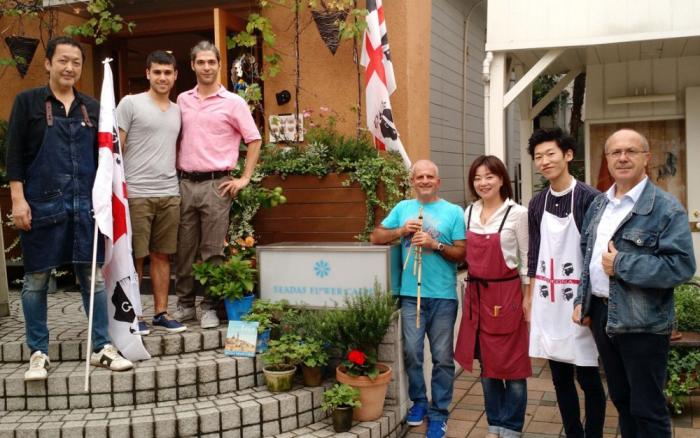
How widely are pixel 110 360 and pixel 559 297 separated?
2682 millimetres

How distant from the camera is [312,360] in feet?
13.2

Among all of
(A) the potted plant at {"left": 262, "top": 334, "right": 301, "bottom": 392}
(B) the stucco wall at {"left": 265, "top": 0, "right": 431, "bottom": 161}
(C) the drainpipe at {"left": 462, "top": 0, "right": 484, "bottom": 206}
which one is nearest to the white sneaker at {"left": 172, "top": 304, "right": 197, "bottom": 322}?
(A) the potted plant at {"left": 262, "top": 334, "right": 301, "bottom": 392}

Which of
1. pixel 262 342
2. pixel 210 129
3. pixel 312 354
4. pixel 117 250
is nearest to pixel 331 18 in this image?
pixel 210 129

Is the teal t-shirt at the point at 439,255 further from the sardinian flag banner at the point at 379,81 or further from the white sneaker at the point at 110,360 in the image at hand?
the white sneaker at the point at 110,360

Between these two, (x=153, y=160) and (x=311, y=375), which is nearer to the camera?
(x=311, y=375)

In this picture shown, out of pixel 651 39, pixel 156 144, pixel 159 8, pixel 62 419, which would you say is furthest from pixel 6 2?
pixel 651 39

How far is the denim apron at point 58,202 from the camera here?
3861 mm

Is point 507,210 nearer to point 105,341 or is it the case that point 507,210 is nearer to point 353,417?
point 353,417

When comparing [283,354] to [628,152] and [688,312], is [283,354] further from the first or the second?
[688,312]

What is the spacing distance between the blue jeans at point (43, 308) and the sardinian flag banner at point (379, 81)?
2.67m

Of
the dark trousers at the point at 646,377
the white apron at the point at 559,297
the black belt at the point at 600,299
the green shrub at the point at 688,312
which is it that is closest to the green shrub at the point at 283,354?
the white apron at the point at 559,297

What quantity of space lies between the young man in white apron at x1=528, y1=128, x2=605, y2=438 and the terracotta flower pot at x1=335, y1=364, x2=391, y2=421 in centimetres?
93

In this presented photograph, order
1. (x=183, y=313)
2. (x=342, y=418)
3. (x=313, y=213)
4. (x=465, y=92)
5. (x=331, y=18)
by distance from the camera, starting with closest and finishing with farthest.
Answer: (x=342, y=418) → (x=183, y=313) → (x=313, y=213) → (x=331, y=18) → (x=465, y=92)

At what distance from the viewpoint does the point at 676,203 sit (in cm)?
301
